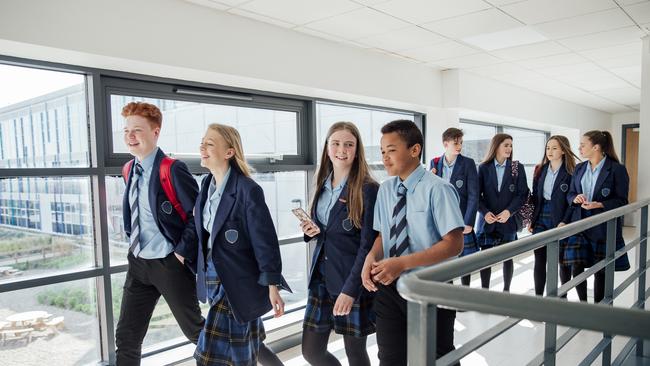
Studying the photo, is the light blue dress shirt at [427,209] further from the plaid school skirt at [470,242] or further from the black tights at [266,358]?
the plaid school skirt at [470,242]

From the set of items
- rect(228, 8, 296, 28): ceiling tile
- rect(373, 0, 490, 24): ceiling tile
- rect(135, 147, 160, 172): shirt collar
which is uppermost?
rect(373, 0, 490, 24): ceiling tile

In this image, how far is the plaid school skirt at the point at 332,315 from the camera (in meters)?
2.25

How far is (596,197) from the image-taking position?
3.86m

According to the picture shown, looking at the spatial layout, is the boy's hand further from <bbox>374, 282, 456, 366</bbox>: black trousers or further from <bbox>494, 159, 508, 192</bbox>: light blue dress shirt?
<bbox>494, 159, 508, 192</bbox>: light blue dress shirt

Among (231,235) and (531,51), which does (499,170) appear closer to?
(531,51)

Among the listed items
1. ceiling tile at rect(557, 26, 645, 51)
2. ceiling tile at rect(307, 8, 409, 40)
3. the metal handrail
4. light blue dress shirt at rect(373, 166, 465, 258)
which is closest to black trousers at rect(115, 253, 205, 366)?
light blue dress shirt at rect(373, 166, 465, 258)

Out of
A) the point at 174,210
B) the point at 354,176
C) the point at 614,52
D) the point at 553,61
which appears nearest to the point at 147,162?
the point at 174,210

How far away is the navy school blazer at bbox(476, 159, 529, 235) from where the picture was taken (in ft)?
14.5

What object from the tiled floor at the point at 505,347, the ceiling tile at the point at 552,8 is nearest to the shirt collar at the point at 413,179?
the tiled floor at the point at 505,347

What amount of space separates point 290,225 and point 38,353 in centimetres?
225

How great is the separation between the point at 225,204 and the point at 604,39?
4.17m

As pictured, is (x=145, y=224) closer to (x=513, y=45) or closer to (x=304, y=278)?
(x=304, y=278)

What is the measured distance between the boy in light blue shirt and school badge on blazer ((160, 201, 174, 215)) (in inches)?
42.5

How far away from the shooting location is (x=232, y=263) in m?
2.19
